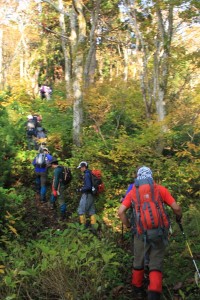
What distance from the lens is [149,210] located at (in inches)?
164

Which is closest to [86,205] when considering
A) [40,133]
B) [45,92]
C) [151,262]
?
[151,262]

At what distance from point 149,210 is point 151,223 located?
0.51ft

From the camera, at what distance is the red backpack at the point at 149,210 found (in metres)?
4.16

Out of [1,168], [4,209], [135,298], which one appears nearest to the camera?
[135,298]

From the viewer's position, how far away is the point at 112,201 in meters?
8.88

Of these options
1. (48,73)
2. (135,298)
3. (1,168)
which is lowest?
(135,298)

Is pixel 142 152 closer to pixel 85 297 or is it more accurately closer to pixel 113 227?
pixel 113 227

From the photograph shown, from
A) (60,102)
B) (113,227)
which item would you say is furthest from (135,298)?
(60,102)

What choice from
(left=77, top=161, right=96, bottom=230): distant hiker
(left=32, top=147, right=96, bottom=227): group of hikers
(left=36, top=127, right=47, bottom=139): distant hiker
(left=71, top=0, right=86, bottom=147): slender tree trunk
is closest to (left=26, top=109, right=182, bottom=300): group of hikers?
(left=32, top=147, right=96, bottom=227): group of hikers

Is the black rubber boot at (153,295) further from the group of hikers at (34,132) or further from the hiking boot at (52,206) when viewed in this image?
the group of hikers at (34,132)

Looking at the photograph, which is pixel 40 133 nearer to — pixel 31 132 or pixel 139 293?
pixel 31 132

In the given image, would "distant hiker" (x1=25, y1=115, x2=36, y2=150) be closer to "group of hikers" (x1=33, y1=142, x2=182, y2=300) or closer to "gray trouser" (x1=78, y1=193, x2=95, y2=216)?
"gray trouser" (x1=78, y1=193, x2=95, y2=216)

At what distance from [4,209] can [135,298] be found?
3.32 metres

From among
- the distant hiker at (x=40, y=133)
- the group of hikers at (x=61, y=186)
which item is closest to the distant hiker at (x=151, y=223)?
the group of hikers at (x=61, y=186)
